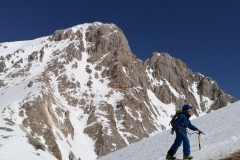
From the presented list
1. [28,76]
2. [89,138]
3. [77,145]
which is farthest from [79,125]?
[28,76]

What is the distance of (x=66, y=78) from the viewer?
194750 millimetres

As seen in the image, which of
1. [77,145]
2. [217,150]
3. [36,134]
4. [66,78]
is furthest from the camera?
[66,78]

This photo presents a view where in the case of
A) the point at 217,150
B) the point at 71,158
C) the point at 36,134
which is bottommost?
the point at 217,150

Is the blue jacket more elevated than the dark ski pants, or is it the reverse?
the blue jacket

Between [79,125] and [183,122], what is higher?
[79,125]

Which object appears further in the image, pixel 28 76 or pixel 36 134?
pixel 28 76

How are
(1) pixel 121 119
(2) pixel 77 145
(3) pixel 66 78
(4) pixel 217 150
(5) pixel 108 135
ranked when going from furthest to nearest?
(3) pixel 66 78 < (1) pixel 121 119 < (5) pixel 108 135 < (2) pixel 77 145 < (4) pixel 217 150

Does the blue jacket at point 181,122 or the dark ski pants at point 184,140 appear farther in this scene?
the blue jacket at point 181,122

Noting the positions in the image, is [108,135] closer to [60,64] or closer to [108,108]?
[108,108]

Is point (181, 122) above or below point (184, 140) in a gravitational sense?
above

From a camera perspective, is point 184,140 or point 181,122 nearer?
point 184,140

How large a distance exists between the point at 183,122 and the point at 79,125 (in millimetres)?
163439

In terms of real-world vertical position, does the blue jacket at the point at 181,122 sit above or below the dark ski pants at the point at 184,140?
above

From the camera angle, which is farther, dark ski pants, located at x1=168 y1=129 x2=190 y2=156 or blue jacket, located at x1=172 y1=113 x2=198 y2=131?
blue jacket, located at x1=172 y1=113 x2=198 y2=131
